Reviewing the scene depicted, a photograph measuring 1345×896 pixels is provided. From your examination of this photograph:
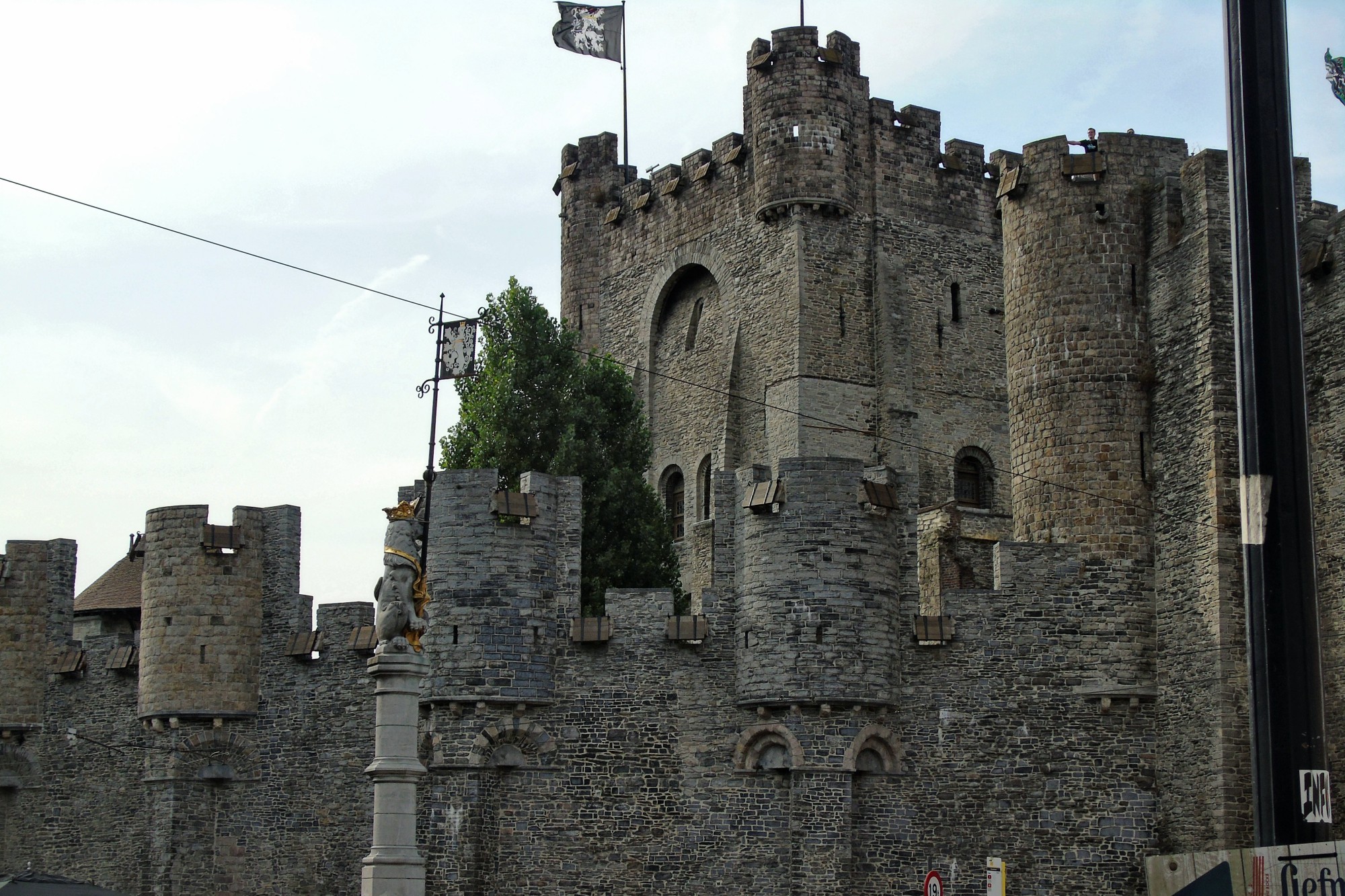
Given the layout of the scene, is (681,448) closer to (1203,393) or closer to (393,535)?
(1203,393)

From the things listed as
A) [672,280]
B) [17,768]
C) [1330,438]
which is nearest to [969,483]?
[672,280]

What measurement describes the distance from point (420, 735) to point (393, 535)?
6.85 metres

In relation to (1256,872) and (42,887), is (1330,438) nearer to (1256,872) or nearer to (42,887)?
(1256,872)

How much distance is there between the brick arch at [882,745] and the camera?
Answer: 25891 millimetres

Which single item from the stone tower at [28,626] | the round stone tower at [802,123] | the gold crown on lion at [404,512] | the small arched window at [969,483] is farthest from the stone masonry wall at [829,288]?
the gold crown on lion at [404,512]

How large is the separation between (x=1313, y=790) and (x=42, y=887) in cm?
1708

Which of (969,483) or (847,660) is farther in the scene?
(969,483)

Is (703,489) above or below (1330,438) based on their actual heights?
above

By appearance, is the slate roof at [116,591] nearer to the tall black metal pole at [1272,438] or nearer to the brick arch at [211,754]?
the brick arch at [211,754]

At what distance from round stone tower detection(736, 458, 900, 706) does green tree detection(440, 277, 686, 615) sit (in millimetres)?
10011

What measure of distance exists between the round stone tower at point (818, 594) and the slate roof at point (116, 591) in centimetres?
2560

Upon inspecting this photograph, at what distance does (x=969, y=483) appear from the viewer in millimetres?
42750

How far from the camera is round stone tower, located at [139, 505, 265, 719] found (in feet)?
102

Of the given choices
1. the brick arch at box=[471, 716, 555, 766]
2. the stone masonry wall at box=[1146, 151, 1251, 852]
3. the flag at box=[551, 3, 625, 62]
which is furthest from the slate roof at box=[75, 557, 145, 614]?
the stone masonry wall at box=[1146, 151, 1251, 852]
